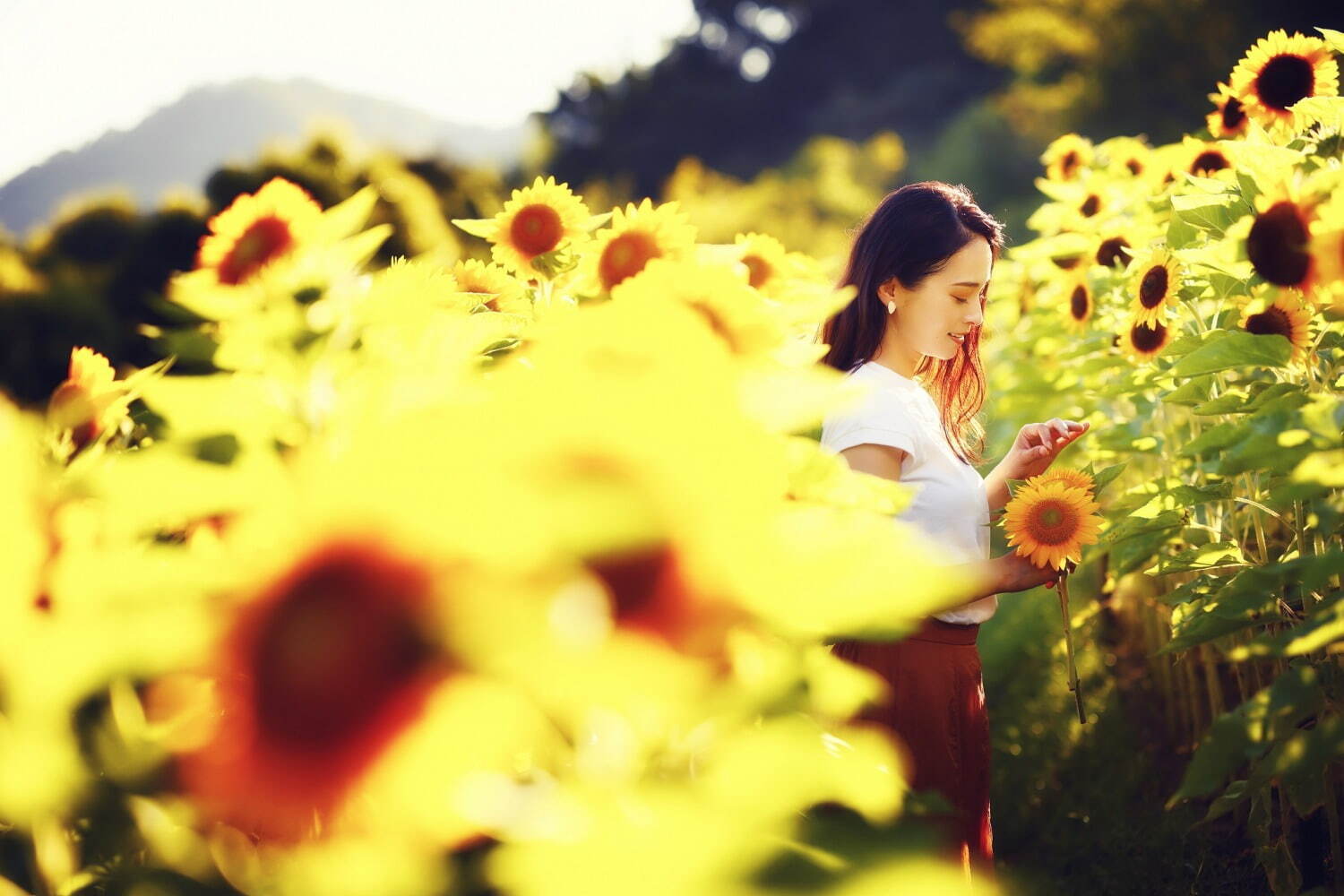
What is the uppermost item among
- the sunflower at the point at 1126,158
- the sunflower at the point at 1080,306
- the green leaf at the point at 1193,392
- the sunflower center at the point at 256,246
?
the sunflower at the point at 1126,158

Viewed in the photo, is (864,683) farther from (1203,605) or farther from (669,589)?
(1203,605)

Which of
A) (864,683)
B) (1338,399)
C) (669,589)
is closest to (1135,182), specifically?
(1338,399)

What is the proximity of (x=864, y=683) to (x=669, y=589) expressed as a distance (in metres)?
0.20

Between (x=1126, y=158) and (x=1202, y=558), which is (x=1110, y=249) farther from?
(x=1202, y=558)

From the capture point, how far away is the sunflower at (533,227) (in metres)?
1.31

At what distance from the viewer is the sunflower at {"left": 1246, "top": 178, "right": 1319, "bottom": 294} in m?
0.98

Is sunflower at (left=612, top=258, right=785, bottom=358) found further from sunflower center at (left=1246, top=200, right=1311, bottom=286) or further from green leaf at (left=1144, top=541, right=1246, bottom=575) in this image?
green leaf at (left=1144, top=541, right=1246, bottom=575)

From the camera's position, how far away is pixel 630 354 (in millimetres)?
384

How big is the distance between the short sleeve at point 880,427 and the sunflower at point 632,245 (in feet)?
2.23

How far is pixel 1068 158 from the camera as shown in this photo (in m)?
3.11

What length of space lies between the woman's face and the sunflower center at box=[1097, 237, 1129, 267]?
67 centimetres

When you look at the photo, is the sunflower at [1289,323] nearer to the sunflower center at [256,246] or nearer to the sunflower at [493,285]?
the sunflower at [493,285]

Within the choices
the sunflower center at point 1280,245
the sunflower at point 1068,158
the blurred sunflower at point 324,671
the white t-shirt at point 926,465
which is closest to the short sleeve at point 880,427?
the white t-shirt at point 926,465

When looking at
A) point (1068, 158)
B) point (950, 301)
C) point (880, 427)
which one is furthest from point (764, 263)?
point (1068, 158)
